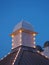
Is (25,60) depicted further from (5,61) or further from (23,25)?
(23,25)

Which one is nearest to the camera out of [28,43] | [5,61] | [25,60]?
[25,60]

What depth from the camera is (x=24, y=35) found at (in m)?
22.3

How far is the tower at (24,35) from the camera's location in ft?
72.4

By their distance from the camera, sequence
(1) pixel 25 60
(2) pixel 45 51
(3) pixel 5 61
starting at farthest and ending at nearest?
(2) pixel 45 51 → (3) pixel 5 61 → (1) pixel 25 60

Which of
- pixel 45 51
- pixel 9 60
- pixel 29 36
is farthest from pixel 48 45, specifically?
pixel 9 60

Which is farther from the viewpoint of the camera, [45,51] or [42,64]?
[45,51]

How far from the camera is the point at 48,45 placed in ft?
141

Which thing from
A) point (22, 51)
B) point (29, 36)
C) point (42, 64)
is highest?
point (29, 36)

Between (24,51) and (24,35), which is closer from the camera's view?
(24,51)

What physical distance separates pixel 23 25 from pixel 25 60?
15.5 ft

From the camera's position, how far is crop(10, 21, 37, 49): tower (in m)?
22.1

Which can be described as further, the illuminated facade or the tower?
A: the tower

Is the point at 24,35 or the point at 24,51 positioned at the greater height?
the point at 24,35

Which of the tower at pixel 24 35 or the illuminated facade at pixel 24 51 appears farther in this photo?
the tower at pixel 24 35
